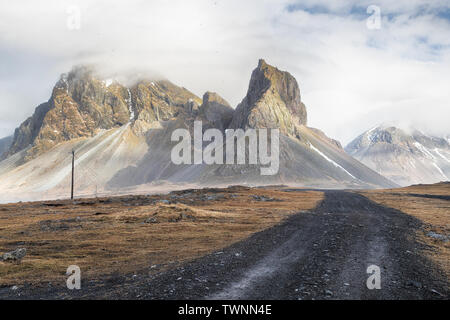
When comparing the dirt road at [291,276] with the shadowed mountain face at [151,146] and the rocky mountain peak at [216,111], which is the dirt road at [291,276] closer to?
the shadowed mountain face at [151,146]

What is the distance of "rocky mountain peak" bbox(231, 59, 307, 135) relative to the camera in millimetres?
145125

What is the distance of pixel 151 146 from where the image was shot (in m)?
161

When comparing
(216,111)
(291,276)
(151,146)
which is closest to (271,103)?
(216,111)

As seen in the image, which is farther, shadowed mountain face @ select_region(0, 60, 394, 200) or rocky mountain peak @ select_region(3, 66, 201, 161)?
rocky mountain peak @ select_region(3, 66, 201, 161)

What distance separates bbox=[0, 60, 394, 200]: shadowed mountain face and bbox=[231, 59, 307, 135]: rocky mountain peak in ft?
1.70

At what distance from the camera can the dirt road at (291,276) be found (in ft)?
24.0

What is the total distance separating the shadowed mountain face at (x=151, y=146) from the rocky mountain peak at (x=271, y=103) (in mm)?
518

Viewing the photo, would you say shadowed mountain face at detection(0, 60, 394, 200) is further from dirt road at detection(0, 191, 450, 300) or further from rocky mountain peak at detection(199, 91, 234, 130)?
dirt road at detection(0, 191, 450, 300)

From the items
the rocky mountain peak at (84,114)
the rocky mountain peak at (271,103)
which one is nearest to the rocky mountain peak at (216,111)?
the rocky mountain peak at (271,103)

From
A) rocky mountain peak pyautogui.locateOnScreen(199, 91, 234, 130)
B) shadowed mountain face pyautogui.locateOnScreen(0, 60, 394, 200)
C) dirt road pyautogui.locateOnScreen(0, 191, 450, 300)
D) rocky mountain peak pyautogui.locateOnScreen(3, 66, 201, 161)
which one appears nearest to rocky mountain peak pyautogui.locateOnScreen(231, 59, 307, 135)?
shadowed mountain face pyautogui.locateOnScreen(0, 60, 394, 200)

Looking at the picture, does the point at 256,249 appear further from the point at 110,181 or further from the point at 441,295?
the point at 110,181

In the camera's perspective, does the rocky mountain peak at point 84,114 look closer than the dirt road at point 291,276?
No
